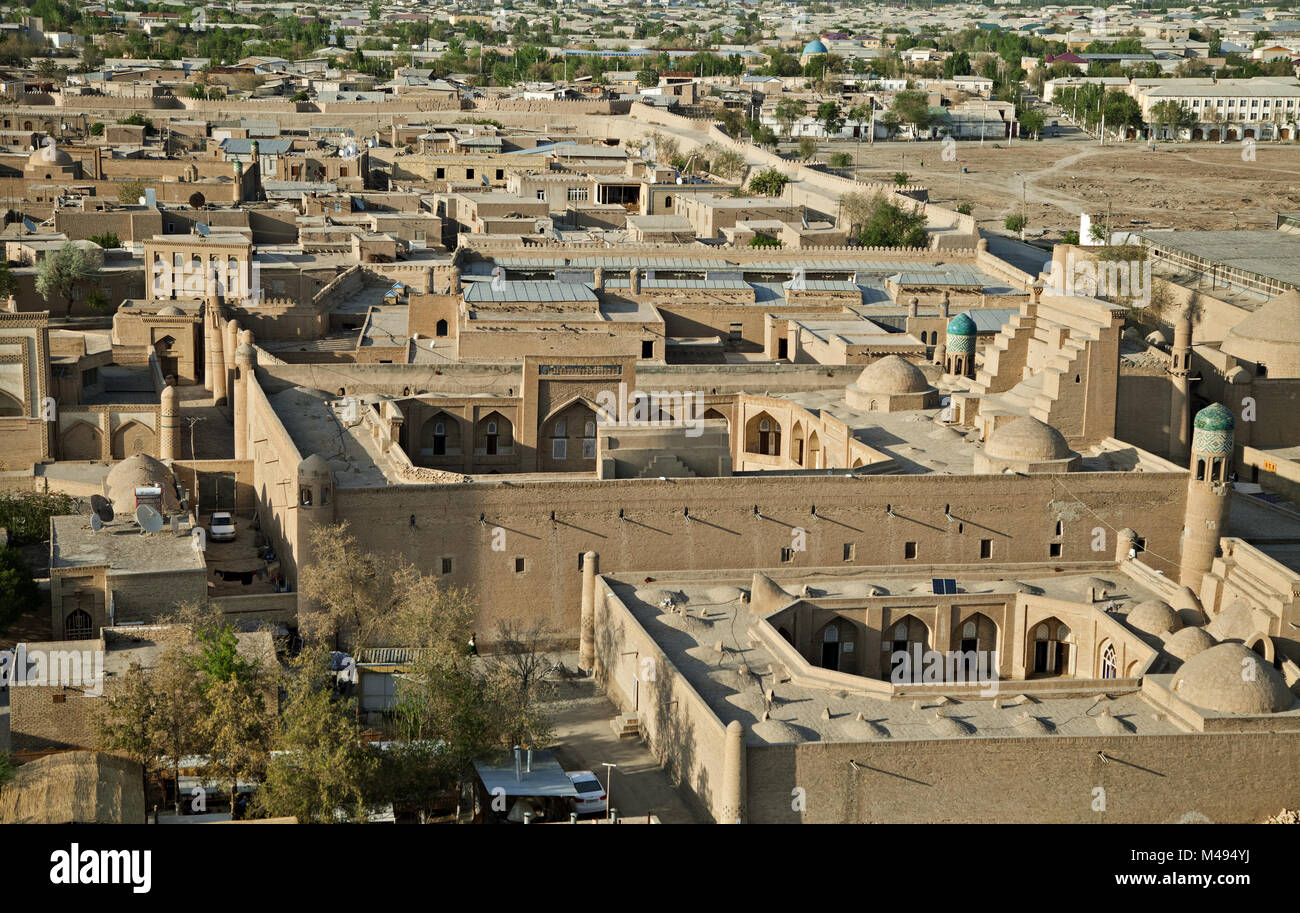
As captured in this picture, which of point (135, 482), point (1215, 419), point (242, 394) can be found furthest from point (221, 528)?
point (1215, 419)

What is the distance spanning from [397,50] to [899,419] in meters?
157

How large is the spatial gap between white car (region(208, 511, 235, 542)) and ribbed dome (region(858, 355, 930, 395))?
605 inches

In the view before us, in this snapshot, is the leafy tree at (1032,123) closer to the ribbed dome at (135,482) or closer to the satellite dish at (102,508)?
the ribbed dome at (135,482)

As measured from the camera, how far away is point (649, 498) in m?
38.6

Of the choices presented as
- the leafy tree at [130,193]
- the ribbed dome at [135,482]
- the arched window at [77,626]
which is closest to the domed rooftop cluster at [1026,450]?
the ribbed dome at [135,482]

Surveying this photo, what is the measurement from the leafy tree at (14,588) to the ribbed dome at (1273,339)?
32.2 metres

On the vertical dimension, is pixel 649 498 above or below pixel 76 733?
above

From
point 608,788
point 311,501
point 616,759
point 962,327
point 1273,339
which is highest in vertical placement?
point 962,327

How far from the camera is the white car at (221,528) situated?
4262cm

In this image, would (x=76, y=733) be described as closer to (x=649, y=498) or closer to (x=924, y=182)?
(x=649, y=498)

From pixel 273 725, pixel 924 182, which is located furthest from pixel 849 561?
pixel 924 182

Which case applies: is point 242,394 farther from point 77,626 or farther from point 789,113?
point 789,113

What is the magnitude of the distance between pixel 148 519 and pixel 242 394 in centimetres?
932

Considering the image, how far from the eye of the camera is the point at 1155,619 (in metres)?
35.0
